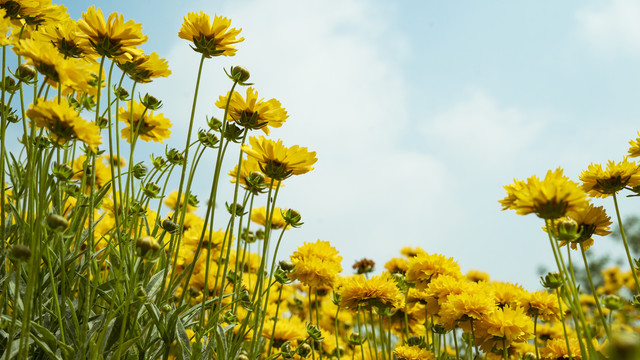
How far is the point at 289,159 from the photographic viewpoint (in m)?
1.11

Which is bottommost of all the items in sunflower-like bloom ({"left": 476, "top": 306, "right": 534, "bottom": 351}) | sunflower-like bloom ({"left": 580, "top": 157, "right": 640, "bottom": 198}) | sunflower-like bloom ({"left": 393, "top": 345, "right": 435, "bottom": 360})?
sunflower-like bloom ({"left": 393, "top": 345, "right": 435, "bottom": 360})

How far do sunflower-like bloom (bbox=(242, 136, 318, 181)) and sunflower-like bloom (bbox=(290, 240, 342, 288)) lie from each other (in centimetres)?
46

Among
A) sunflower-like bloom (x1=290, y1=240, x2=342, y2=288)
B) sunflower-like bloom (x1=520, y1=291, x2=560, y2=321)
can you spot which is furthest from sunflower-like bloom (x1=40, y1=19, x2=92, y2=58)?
sunflower-like bloom (x1=520, y1=291, x2=560, y2=321)

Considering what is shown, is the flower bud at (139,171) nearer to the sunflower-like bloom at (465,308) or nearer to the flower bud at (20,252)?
the flower bud at (20,252)

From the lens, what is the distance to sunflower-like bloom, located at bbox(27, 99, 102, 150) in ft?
2.53

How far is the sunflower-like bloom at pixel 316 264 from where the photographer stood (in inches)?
58.4

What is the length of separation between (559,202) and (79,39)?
1.12 meters

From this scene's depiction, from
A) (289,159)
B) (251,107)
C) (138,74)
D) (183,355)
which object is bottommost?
A: (183,355)

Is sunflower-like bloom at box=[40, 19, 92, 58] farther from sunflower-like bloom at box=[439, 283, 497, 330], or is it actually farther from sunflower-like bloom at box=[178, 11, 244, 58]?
sunflower-like bloom at box=[439, 283, 497, 330]

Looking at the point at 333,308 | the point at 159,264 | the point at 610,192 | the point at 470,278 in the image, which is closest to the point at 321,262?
the point at 159,264

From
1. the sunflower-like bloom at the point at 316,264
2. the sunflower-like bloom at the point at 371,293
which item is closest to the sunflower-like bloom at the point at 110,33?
the sunflower-like bloom at the point at 316,264

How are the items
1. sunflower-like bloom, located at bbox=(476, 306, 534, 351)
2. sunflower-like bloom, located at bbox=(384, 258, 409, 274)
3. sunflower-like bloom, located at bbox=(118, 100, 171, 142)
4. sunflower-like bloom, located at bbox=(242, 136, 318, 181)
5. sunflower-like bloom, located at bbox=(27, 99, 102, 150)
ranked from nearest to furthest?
sunflower-like bloom, located at bbox=(27, 99, 102, 150)
sunflower-like bloom, located at bbox=(242, 136, 318, 181)
sunflower-like bloom, located at bbox=(476, 306, 534, 351)
sunflower-like bloom, located at bbox=(118, 100, 171, 142)
sunflower-like bloom, located at bbox=(384, 258, 409, 274)

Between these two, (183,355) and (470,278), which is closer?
(183,355)

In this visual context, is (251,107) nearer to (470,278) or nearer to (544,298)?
(544,298)
